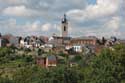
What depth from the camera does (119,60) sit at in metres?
36.3

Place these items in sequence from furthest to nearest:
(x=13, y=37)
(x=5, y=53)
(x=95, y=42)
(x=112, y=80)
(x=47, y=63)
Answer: (x=13, y=37), (x=95, y=42), (x=5, y=53), (x=47, y=63), (x=112, y=80)

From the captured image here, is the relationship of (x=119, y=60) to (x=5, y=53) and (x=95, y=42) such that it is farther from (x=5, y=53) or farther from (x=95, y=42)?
(x=95, y=42)

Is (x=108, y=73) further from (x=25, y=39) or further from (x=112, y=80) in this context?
(x=25, y=39)

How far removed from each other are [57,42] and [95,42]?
39.9ft

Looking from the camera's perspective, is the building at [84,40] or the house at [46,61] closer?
the house at [46,61]

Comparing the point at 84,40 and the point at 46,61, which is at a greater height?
the point at 84,40

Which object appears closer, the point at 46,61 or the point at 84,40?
the point at 46,61

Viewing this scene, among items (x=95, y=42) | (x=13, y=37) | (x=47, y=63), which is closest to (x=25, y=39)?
(x=13, y=37)

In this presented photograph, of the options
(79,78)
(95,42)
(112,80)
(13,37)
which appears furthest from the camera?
(13,37)

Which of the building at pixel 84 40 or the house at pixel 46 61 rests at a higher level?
the building at pixel 84 40

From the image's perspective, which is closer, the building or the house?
the house

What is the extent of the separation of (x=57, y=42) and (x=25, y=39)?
11404 mm

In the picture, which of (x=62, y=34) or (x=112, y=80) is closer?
(x=112, y=80)

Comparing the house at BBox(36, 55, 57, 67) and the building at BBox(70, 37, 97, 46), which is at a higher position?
the building at BBox(70, 37, 97, 46)
